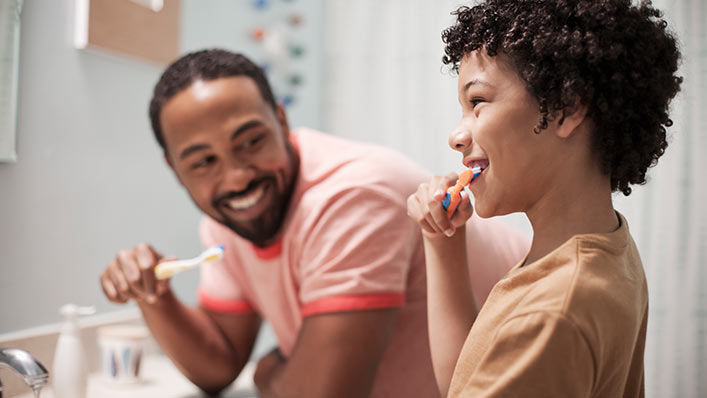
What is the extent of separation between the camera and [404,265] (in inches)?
36.2

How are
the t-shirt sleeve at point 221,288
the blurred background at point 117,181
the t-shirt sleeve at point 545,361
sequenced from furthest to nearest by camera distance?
the t-shirt sleeve at point 221,288 → the blurred background at point 117,181 → the t-shirt sleeve at point 545,361

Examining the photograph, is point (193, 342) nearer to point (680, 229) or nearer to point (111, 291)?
point (111, 291)

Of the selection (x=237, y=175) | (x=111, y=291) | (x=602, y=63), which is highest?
(x=602, y=63)

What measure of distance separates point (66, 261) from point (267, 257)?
47cm

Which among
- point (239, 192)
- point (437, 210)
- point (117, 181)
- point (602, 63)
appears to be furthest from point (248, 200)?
point (602, 63)

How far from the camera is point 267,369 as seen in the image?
3.53 ft

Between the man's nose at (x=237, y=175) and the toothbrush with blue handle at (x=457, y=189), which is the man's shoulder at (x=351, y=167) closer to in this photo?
the man's nose at (x=237, y=175)

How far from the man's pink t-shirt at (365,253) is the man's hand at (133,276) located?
0.18 m

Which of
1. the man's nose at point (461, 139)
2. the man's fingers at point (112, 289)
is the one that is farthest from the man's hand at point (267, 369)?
the man's nose at point (461, 139)

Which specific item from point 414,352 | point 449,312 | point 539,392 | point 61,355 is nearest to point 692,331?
point 414,352

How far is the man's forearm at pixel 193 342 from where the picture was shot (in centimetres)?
117

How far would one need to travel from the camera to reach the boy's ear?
53 centimetres

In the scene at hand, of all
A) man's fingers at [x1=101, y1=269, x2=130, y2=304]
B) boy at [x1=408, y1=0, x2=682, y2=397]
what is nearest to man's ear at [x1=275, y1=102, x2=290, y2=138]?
man's fingers at [x1=101, y1=269, x2=130, y2=304]

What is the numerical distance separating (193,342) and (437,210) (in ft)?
2.36
